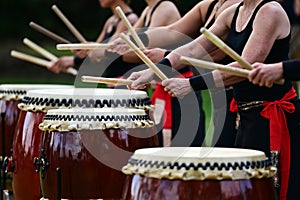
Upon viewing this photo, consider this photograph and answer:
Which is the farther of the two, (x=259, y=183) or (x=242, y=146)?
(x=242, y=146)

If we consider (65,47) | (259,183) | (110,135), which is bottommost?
(259,183)

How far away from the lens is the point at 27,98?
4328 millimetres

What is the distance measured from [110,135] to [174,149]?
2.21 ft

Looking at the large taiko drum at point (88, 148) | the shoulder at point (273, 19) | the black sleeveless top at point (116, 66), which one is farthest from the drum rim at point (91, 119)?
the black sleeveless top at point (116, 66)

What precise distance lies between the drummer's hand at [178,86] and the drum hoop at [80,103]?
28 centimetres

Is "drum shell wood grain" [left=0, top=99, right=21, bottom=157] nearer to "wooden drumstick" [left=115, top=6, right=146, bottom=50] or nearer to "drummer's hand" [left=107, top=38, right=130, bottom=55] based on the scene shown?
"drummer's hand" [left=107, top=38, right=130, bottom=55]

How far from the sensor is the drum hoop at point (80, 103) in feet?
12.9

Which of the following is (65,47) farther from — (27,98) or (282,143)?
(282,143)

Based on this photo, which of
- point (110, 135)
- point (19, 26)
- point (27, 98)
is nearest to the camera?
point (110, 135)

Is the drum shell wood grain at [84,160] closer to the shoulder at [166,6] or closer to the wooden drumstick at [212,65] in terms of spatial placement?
the wooden drumstick at [212,65]

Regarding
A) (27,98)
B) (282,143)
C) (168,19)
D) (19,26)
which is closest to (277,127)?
(282,143)

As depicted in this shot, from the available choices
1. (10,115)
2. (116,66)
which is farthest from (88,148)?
(116,66)

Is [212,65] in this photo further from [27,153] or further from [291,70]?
[27,153]

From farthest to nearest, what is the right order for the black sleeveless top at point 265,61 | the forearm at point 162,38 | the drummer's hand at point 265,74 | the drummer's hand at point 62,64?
1. the drummer's hand at point 62,64
2. the forearm at point 162,38
3. the black sleeveless top at point 265,61
4. the drummer's hand at point 265,74
